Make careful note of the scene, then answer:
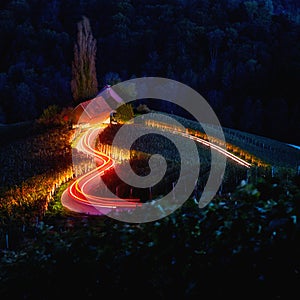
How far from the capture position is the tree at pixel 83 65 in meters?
19.2

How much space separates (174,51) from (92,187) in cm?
2107

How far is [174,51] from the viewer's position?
30391 mm

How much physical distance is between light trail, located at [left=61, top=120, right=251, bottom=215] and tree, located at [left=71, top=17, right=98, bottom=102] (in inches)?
161

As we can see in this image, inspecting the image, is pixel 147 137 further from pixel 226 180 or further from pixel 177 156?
pixel 226 180

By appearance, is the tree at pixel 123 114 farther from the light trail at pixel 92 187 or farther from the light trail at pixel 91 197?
the light trail at pixel 91 197

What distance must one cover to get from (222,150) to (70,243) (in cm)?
1116

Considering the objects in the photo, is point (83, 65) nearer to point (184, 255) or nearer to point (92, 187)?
point (92, 187)

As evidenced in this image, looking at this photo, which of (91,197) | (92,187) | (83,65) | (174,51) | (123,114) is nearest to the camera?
(91,197)

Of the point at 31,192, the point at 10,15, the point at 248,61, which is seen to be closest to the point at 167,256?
the point at 31,192

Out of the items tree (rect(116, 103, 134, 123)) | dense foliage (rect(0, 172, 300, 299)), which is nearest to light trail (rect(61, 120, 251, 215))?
tree (rect(116, 103, 134, 123))

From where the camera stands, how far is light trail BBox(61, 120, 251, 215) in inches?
374

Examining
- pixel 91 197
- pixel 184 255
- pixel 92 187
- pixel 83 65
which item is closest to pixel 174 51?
pixel 83 65

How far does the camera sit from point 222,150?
46.9 ft

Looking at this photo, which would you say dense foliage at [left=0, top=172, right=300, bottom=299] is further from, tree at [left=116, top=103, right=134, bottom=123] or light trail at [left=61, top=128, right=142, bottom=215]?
tree at [left=116, top=103, right=134, bottom=123]
